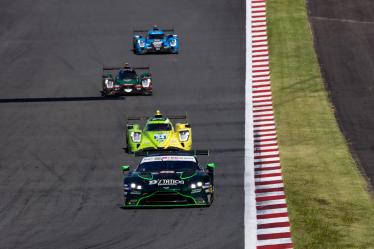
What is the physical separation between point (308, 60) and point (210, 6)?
1232 cm

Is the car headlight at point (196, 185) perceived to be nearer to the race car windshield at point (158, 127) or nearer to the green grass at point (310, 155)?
the green grass at point (310, 155)

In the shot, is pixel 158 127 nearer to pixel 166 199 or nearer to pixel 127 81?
pixel 166 199

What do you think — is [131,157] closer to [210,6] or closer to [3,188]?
[3,188]

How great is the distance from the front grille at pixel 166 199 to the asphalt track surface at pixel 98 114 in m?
0.48

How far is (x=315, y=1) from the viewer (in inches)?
2566

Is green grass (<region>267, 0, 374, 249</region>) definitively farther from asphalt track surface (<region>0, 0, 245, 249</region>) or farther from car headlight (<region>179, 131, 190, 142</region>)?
car headlight (<region>179, 131, 190, 142</region>)

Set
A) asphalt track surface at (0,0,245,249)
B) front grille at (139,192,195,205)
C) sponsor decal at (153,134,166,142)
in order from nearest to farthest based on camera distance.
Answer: asphalt track surface at (0,0,245,249), front grille at (139,192,195,205), sponsor decal at (153,134,166,142)

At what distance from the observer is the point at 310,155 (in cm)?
3653

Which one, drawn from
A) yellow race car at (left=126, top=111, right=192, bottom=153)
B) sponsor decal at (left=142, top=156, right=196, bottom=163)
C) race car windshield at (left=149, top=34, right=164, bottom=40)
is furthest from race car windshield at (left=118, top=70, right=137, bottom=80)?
sponsor decal at (left=142, top=156, right=196, bottom=163)

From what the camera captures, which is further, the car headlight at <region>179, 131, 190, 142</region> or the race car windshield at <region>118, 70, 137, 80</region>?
the race car windshield at <region>118, 70, 137, 80</region>

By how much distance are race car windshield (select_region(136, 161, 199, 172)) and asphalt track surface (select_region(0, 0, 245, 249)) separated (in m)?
1.11

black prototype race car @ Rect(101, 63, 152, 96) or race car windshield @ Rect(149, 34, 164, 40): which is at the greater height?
race car windshield @ Rect(149, 34, 164, 40)

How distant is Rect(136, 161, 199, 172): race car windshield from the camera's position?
28.0m

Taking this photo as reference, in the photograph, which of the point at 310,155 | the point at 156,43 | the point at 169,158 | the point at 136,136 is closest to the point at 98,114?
the point at 136,136
